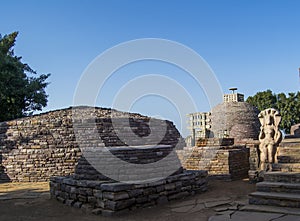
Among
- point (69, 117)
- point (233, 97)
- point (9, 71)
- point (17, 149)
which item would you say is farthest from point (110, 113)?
point (233, 97)

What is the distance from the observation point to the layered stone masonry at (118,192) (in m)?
5.06

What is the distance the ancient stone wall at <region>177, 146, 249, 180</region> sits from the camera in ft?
29.7

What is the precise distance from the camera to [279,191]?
5.14 metres

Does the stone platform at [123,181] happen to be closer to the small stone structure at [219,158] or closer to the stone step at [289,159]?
the stone step at [289,159]

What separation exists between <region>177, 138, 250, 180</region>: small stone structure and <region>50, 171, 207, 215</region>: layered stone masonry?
2628 mm

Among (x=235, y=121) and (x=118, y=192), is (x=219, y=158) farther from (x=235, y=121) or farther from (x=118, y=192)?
(x=235, y=121)

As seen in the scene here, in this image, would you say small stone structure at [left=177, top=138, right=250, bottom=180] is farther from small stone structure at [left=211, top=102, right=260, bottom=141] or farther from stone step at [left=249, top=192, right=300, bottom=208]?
small stone structure at [left=211, top=102, right=260, bottom=141]

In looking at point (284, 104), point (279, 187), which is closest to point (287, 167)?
point (279, 187)

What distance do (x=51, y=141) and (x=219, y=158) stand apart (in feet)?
21.0

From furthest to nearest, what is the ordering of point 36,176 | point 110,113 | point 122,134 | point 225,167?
point 110,113 < point 122,134 < point 36,176 < point 225,167

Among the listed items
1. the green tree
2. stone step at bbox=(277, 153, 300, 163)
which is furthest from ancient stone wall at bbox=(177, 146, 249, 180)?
the green tree

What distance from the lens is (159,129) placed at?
13.4 m

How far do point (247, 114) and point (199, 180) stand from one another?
1002 cm

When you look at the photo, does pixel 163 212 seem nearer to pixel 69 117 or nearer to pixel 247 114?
pixel 69 117
